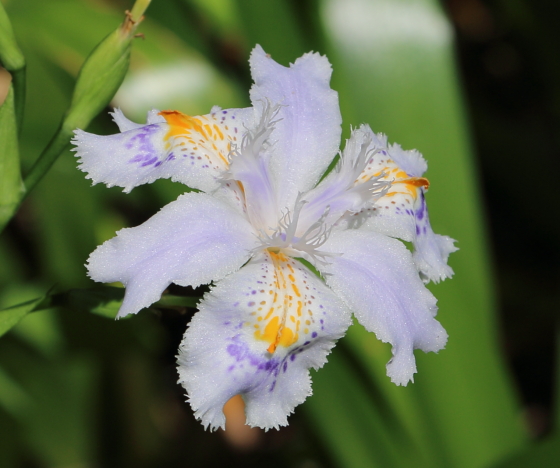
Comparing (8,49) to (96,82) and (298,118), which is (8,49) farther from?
(298,118)

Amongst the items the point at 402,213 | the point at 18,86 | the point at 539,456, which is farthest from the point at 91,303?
the point at 539,456

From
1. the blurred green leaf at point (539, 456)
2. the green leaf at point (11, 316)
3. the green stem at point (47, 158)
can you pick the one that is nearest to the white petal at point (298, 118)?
the green stem at point (47, 158)

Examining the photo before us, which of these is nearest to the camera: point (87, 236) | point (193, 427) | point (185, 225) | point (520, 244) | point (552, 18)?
point (185, 225)

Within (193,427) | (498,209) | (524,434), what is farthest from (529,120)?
(193,427)

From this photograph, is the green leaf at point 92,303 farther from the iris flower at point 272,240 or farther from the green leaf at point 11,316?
the iris flower at point 272,240

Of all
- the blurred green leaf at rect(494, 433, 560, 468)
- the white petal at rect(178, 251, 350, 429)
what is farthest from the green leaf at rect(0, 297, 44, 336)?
the blurred green leaf at rect(494, 433, 560, 468)

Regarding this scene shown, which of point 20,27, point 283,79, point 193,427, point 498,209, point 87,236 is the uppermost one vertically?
point 283,79

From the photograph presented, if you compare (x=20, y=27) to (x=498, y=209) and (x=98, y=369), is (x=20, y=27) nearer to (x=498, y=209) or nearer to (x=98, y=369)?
(x=98, y=369)
